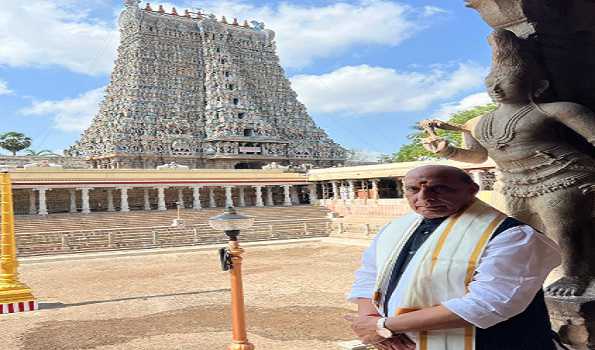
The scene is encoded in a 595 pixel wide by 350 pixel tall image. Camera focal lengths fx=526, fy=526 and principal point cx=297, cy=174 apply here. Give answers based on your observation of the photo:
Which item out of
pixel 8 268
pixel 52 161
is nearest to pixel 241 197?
pixel 52 161

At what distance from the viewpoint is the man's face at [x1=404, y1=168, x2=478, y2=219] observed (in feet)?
5.54

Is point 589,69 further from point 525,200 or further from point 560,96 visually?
point 525,200

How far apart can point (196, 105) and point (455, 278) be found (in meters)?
51.0

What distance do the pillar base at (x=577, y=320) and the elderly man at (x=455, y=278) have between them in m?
1.01

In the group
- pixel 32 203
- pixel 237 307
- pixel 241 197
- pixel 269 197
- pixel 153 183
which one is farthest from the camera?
pixel 269 197

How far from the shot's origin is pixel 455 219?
168cm

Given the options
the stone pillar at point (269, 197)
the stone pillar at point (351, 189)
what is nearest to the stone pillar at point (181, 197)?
the stone pillar at point (269, 197)

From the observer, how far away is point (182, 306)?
30.2 feet

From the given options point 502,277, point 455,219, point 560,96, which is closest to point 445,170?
point 455,219

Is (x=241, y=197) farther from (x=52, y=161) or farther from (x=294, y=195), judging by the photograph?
(x=52, y=161)

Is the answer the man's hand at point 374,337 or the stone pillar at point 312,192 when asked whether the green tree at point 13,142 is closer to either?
the stone pillar at point 312,192

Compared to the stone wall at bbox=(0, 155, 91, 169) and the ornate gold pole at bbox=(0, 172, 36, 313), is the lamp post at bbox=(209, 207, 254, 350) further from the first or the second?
the stone wall at bbox=(0, 155, 91, 169)

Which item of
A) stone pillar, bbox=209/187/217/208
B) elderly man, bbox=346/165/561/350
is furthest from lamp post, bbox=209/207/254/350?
stone pillar, bbox=209/187/217/208

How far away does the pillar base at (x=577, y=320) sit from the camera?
246cm
